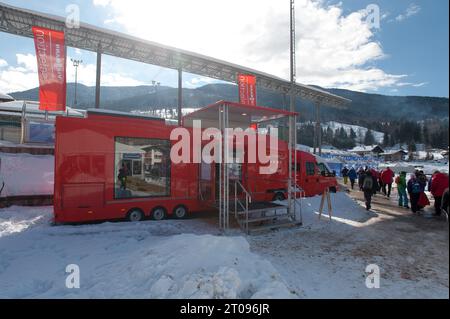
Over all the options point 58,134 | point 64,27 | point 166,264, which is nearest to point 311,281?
point 166,264

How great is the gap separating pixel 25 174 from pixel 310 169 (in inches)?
516

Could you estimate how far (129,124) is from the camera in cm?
845

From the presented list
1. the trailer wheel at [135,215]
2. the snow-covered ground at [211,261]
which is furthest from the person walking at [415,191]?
the trailer wheel at [135,215]

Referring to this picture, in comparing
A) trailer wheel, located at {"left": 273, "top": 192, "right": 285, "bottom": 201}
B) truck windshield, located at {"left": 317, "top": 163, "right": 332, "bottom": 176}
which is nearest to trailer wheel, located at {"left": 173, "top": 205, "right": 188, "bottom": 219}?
trailer wheel, located at {"left": 273, "top": 192, "right": 285, "bottom": 201}

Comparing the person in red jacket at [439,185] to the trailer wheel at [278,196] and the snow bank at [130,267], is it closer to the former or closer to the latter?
the snow bank at [130,267]

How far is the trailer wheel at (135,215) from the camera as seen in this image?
27.9ft

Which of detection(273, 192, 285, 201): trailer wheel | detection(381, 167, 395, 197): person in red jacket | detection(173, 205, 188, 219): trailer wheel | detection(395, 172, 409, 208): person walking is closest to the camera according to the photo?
detection(173, 205, 188, 219): trailer wheel

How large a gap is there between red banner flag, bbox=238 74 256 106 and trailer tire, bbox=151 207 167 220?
15.2 m

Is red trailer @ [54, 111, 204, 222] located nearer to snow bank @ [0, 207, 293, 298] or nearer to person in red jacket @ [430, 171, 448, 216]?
snow bank @ [0, 207, 293, 298]

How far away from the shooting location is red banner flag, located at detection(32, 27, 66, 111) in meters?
14.3

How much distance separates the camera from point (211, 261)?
15.0 ft

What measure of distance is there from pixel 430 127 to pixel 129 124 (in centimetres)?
784

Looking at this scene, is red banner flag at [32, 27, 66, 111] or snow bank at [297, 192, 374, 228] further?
red banner flag at [32, 27, 66, 111]
